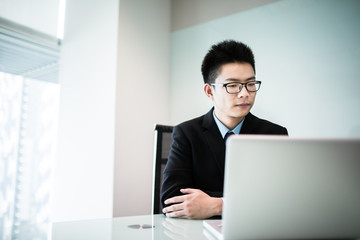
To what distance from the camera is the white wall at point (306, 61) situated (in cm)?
218

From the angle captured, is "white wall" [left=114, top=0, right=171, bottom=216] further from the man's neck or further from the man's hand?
the man's hand

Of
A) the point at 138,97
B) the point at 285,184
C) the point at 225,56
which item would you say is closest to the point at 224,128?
the point at 225,56

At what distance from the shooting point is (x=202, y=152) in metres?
1.52

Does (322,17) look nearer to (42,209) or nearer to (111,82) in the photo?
(111,82)

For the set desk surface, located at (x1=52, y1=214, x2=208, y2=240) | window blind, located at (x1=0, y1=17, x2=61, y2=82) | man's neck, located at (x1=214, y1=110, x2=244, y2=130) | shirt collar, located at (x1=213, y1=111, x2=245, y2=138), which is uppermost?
window blind, located at (x1=0, y1=17, x2=61, y2=82)

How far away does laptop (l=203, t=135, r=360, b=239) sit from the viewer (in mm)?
A: 604

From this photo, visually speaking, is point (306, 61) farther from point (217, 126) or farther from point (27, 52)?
point (27, 52)

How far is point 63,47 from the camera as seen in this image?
10.3 feet

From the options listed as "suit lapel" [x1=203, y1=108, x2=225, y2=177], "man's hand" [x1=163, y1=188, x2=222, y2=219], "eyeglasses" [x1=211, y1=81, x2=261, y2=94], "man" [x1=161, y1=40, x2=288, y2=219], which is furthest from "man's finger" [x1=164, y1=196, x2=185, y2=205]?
"eyeglasses" [x1=211, y1=81, x2=261, y2=94]

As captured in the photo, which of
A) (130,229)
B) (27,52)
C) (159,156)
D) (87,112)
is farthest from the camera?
(27,52)

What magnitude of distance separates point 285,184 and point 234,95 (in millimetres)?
884

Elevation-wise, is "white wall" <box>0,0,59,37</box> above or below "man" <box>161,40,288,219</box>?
above

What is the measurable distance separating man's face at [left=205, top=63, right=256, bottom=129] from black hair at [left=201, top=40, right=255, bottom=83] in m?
0.03

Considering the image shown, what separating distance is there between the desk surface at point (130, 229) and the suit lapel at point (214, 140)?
470mm
